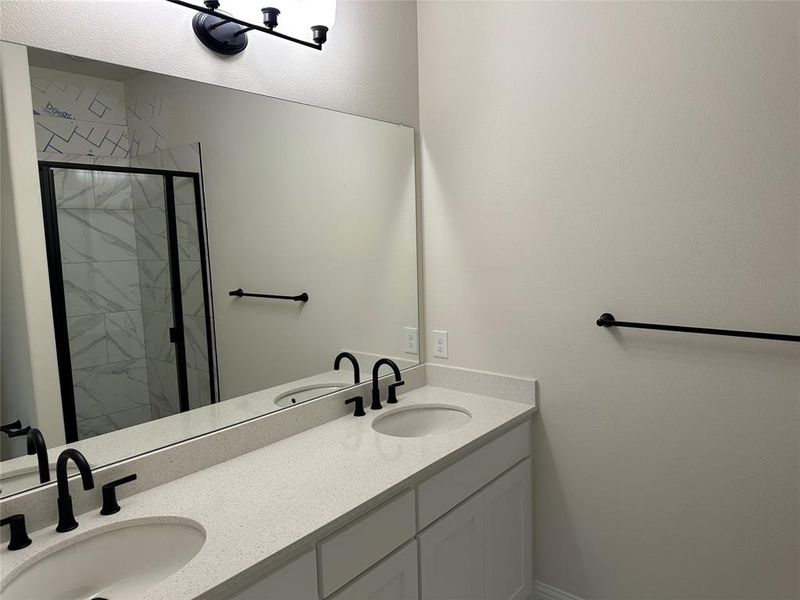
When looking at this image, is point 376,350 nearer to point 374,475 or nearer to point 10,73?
point 374,475

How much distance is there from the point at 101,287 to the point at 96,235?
124 mm

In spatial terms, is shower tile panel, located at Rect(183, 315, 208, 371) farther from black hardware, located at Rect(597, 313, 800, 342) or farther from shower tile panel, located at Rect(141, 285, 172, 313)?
black hardware, located at Rect(597, 313, 800, 342)

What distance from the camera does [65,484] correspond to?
1.18m

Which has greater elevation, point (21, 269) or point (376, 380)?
point (21, 269)

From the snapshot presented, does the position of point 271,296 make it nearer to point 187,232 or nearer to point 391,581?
point 187,232

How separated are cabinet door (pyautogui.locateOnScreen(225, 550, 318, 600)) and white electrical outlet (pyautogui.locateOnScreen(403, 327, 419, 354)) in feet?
3.65

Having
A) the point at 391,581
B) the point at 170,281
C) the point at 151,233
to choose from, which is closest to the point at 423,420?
the point at 391,581

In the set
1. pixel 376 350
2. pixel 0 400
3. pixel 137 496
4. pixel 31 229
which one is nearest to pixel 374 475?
pixel 137 496

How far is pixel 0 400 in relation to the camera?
3.87 feet

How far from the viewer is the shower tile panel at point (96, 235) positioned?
1268 millimetres

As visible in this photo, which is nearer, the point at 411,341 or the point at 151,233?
the point at 151,233

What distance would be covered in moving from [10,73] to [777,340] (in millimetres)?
1967

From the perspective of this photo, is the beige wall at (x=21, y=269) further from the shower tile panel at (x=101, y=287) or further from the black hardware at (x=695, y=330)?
the black hardware at (x=695, y=330)

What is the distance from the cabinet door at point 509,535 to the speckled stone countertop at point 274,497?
22 centimetres
